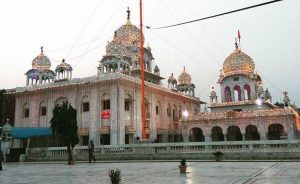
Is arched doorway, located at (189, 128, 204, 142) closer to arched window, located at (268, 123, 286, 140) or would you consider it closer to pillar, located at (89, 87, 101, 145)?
arched window, located at (268, 123, 286, 140)

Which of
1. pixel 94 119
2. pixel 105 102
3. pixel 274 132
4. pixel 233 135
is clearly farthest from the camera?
pixel 233 135

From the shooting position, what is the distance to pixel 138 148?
27781 mm

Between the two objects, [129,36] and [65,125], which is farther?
[129,36]

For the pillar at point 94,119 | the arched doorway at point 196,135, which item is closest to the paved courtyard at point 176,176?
the pillar at point 94,119

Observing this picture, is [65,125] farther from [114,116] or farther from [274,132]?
[274,132]

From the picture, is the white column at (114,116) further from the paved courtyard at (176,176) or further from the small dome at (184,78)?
the small dome at (184,78)

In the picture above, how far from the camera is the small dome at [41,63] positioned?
175 feet

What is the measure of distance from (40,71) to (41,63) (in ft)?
5.03

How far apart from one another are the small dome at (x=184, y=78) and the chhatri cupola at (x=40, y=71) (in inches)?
960

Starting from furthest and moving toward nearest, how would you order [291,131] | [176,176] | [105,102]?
[105,102] < [291,131] < [176,176]

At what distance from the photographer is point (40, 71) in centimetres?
5294

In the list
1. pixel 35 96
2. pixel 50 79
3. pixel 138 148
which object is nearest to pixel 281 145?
pixel 138 148

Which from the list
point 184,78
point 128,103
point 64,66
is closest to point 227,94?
point 184,78

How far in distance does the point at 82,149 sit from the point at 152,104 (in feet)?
59.6
